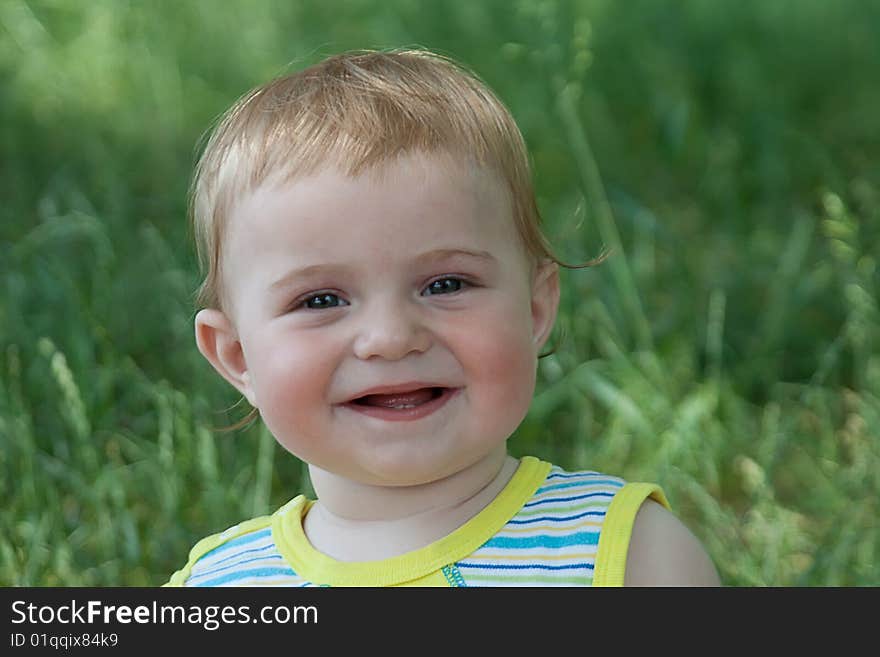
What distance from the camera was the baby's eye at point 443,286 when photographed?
5.38 feet

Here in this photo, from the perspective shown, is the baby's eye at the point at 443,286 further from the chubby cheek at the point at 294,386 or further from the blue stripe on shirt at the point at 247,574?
the blue stripe on shirt at the point at 247,574

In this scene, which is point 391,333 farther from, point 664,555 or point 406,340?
point 664,555

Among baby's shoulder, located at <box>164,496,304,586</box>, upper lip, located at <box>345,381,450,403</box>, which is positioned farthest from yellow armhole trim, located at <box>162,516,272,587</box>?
upper lip, located at <box>345,381,450,403</box>

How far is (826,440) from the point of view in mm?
2598

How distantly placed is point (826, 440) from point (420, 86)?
1.19 m

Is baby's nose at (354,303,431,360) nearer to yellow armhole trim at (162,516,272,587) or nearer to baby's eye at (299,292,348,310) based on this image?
baby's eye at (299,292,348,310)

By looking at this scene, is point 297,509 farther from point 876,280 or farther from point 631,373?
point 876,280

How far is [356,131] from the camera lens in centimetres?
165

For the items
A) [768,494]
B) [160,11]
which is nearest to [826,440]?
[768,494]

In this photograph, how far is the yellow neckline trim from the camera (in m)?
1.66

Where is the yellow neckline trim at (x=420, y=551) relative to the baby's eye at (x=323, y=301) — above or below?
below

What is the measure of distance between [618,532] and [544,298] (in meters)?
0.32

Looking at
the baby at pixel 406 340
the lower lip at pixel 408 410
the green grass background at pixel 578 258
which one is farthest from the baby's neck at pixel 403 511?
the green grass background at pixel 578 258

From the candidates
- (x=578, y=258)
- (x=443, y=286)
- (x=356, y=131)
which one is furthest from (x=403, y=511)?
(x=578, y=258)
